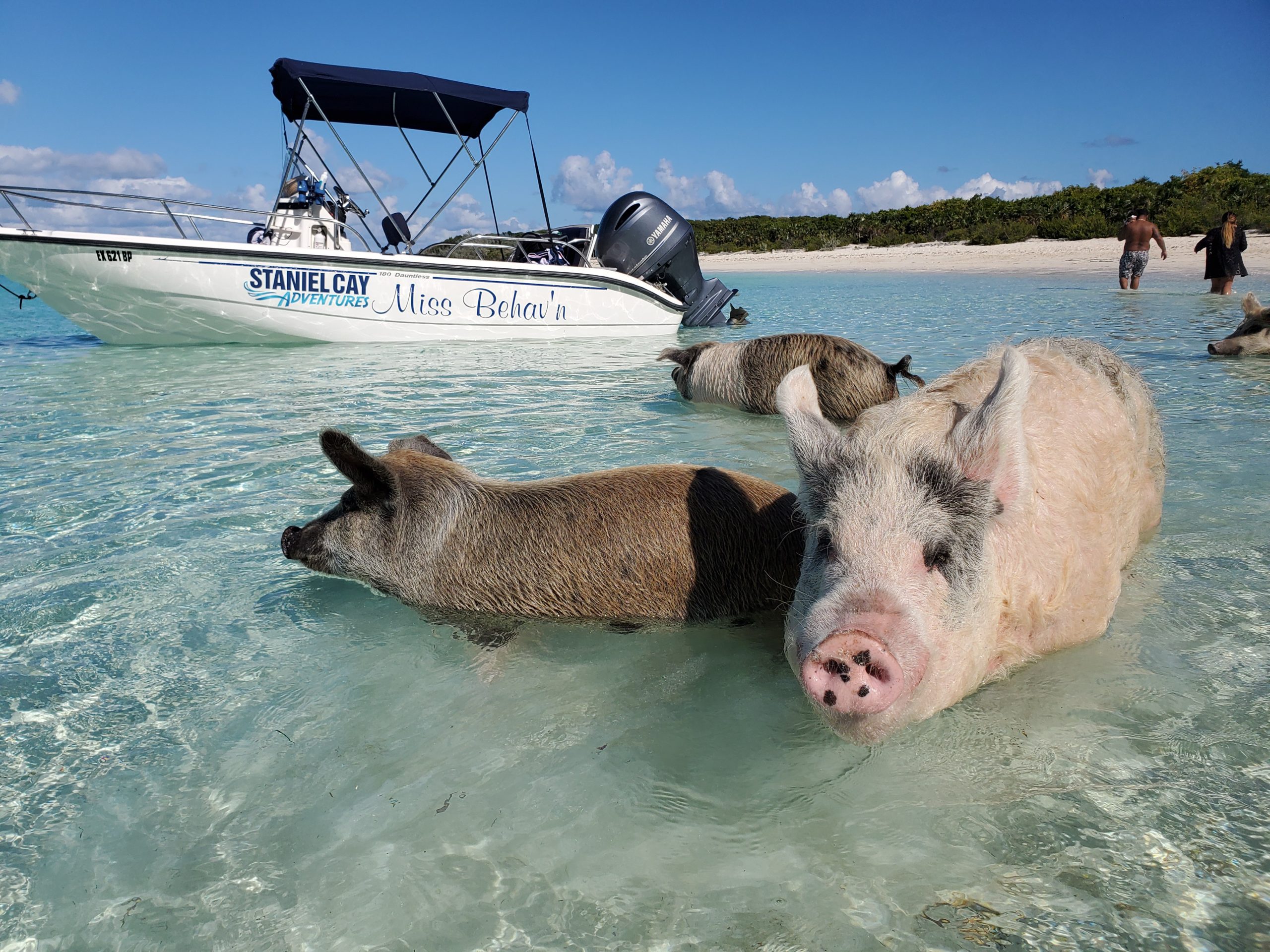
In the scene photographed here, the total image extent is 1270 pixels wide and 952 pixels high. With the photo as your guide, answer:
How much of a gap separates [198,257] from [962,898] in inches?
524

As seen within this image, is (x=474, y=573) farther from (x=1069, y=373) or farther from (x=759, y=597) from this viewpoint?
(x=1069, y=373)

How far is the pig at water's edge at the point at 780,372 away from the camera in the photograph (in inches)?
332

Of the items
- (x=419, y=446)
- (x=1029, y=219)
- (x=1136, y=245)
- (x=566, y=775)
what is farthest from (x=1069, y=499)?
(x=1029, y=219)

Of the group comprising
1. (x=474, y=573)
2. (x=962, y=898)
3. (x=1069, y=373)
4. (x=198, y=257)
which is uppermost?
(x=198, y=257)

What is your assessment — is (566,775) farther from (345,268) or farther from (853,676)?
(345,268)

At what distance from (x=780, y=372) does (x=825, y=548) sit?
6291 mm

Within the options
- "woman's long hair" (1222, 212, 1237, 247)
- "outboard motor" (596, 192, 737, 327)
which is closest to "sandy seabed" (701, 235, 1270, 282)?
"woman's long hair" (1222, 212, 1237, 247)

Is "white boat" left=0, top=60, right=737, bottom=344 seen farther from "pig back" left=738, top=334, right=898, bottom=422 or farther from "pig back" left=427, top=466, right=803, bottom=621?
"pig back" left=427, top=466, right=803, bottom=621

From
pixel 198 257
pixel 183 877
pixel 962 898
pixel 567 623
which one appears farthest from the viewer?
pixel 198 257

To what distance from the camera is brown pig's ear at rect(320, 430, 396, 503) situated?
12.9 feet

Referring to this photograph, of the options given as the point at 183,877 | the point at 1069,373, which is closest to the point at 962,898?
the point at 183,877

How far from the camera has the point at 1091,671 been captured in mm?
3346

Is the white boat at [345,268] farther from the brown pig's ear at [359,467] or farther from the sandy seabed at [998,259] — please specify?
the sandy seabed at [998,259]

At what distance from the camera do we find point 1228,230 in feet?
65.9
